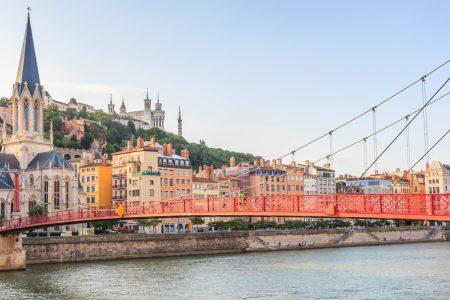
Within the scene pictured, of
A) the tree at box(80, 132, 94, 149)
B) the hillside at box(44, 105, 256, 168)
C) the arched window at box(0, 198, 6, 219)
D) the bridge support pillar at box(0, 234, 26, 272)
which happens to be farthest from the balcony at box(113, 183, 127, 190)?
the bridge support pillar at box(0, 234, 26, 272)

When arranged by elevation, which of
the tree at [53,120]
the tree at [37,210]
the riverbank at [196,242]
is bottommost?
the riverbank at [196,242]

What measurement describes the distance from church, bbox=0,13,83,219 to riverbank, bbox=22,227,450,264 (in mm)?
19683

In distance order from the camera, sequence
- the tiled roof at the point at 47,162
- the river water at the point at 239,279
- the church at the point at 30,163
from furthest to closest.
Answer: the tiled roof at the point at 47,162, the church at the point at 30,163, the river water at the point at 239,279

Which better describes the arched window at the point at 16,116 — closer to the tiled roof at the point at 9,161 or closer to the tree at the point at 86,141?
the tiled roof at the point at 9,161

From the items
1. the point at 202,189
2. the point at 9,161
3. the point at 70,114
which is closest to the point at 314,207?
the point at 9,161

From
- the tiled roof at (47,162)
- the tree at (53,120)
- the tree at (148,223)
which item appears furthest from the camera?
the tree at (53,120)

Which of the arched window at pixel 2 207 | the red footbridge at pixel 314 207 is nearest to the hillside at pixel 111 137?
the arched window at pixel 2 207

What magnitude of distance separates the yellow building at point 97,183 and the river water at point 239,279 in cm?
3758

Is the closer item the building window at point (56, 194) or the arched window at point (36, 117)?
the building window at point (56, 194)

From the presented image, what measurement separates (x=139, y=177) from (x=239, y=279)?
5092cm

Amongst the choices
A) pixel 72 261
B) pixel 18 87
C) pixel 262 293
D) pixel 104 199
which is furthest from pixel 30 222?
pixel 104 199

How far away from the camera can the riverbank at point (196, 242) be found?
64.0m

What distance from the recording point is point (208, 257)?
69.6 meters

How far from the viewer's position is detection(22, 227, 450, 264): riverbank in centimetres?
6397
